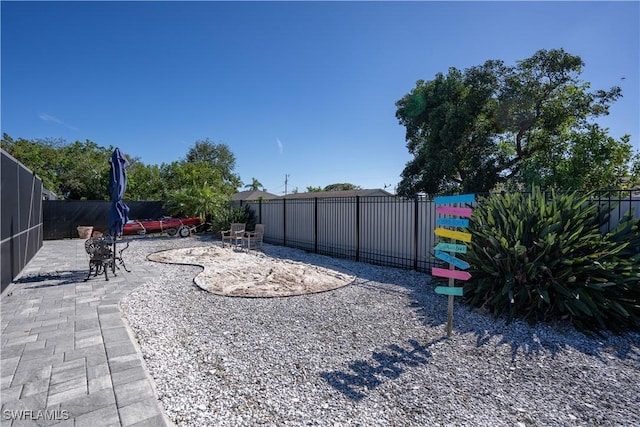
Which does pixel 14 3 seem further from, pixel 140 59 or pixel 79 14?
pixel 140 59

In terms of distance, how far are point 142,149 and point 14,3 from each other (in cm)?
2359

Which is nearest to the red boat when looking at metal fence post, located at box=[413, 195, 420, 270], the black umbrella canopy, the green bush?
the black umbrella canopy

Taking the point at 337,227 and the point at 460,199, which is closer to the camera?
the point at 460,199

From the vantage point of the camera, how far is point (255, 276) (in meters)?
6.18

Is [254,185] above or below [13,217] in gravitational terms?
above

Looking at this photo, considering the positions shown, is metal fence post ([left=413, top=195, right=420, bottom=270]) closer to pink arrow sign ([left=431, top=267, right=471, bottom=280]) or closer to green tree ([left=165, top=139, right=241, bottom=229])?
pink arrow sign ([left=431, top=267, right=471, bottom=280])

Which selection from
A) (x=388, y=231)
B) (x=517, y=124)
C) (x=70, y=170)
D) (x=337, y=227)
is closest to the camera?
(x=388, y=231)

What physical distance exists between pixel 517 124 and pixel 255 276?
11.9m

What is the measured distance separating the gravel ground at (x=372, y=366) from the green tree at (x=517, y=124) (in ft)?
26.9

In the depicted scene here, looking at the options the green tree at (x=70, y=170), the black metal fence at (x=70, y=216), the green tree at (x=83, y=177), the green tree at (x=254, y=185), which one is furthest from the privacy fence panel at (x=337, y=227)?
the green tree at (x=254, y=185)

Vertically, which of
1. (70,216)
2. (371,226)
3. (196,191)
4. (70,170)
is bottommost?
(371,226)

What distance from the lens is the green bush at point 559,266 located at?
362 cm

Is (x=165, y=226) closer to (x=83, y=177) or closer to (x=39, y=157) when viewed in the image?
(x=83, y=177)

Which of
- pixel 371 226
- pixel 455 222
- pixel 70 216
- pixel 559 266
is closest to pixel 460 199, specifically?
pixel 455 222
